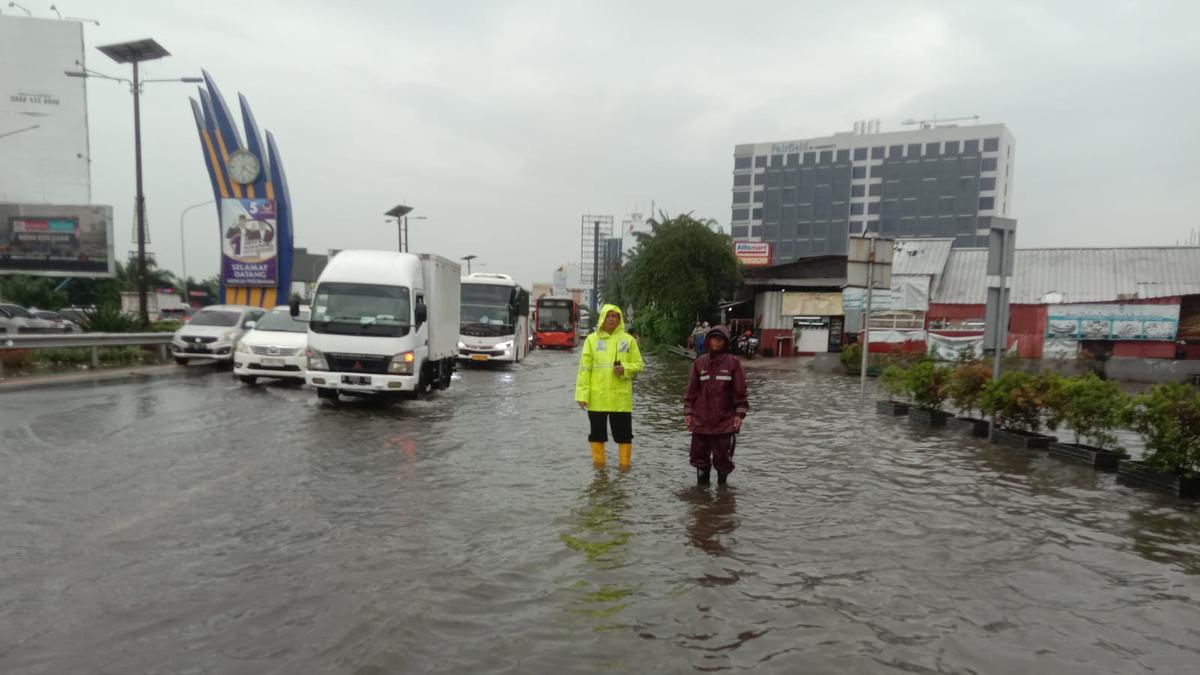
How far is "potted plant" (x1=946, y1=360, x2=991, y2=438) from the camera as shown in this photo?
11.3 metres

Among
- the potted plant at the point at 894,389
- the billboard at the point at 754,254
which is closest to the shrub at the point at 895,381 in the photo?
the potted plant at the point at 894,389

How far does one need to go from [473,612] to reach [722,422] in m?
3.61

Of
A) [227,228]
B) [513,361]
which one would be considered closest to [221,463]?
[513,361]

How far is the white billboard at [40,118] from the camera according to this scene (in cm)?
5025

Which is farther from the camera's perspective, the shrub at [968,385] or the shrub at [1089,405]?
the shrub at [968,385]

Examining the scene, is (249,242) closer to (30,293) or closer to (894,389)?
(894,389)

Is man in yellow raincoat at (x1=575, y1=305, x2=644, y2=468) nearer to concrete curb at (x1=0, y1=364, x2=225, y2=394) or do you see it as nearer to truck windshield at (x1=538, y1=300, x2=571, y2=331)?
concrete curb at (x1=0, y1=364, x2=225, y2=394)

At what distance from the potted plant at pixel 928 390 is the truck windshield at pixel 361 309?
28.5 ft

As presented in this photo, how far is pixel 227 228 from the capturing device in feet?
101

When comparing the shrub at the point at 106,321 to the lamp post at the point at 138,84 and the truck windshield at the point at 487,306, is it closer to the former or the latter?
the lamp post at the point at 138,84

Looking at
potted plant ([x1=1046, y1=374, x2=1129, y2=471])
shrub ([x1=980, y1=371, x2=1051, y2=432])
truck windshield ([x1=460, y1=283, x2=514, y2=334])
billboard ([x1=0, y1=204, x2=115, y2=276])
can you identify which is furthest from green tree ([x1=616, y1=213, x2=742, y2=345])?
billboard ([x1=0, y1=204, x2=115, y2=276])

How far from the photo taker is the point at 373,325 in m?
12.9

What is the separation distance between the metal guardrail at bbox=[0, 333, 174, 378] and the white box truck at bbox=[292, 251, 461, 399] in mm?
6231

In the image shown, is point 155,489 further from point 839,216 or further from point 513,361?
point 839,216
